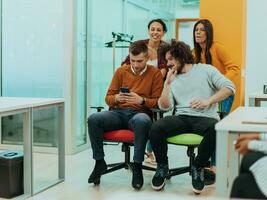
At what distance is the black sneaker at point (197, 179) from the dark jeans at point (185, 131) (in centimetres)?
5

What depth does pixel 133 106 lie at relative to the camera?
148 inches

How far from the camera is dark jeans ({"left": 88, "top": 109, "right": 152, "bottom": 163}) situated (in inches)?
138

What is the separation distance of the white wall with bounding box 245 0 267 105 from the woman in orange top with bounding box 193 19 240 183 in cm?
182

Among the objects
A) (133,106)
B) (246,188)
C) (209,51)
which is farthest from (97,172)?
(246,188)

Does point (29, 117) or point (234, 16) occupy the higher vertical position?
point (234, 16)

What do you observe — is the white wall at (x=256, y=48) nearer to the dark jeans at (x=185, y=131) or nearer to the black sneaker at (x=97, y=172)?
the dark jeans at (x=185, y=131)

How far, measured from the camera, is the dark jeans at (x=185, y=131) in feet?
11.0

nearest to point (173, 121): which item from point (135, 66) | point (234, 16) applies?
point (135, 66)

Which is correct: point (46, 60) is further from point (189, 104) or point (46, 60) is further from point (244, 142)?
point (244, 142)

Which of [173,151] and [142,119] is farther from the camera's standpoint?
[173,151]

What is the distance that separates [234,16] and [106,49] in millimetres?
1836

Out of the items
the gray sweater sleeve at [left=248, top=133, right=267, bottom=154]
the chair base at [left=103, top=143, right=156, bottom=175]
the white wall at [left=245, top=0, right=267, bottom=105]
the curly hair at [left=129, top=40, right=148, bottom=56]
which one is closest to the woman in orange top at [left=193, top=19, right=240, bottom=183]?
the curly hair at [left=129, top=40, right=148, bottom=56]

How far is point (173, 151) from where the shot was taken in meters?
5.22

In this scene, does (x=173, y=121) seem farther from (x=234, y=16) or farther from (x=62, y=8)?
(x=62, y=8)
